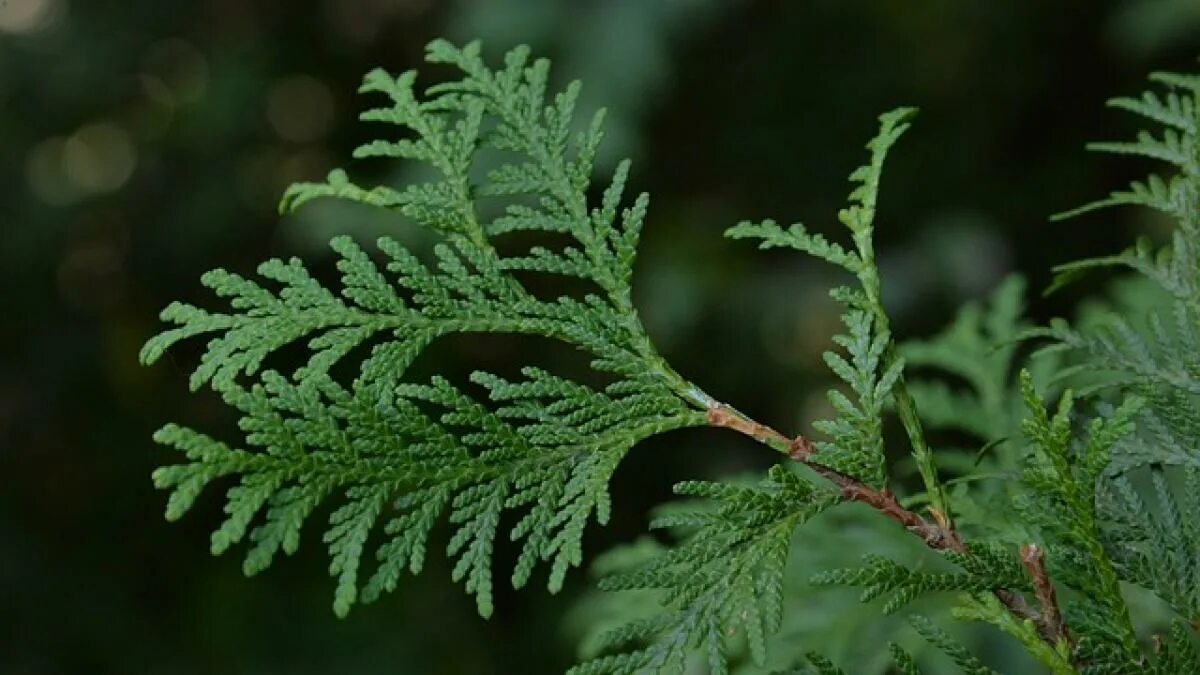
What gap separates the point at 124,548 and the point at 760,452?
4.40ft

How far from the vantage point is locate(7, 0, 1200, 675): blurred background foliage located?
243 centimetres

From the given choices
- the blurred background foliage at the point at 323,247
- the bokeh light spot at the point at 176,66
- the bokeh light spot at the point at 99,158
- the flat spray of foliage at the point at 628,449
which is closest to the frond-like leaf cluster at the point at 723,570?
the flat spray of foliage at the point at 628,449

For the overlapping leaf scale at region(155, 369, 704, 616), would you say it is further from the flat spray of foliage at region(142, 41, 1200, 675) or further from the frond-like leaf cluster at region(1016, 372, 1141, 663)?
the frond-like leaf cluster at region(1016, 372, 1141, 663)

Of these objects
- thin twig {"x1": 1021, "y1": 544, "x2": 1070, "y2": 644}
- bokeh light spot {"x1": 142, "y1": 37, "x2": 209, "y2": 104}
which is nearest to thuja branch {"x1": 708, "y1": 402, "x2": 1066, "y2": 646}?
thin twig {"x1": 1021, "y1": 544, "x2": 1070, "y2": 644}

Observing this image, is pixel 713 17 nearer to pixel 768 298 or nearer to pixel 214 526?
pixel 768 298

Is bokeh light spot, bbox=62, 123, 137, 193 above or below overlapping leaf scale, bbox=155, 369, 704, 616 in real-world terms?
above

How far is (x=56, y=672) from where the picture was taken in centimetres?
252

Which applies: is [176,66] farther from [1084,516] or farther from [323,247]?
[1084,516]

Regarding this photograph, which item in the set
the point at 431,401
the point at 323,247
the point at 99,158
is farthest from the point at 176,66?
the point at 431,401

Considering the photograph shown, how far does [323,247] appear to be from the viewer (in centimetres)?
229

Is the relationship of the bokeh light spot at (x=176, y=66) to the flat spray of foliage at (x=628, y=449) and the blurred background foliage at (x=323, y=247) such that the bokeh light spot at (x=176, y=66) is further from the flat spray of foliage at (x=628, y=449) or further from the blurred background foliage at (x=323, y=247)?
the flat spray of foliage at (x=628, y=449)

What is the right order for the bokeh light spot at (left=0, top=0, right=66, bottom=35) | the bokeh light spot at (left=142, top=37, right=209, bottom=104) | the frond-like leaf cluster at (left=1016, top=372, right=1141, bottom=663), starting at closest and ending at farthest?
the frond-like leaf cluster at (left=1016, top=372, right=1141, bottom=663)
the bokeh light spot at (left=0, top=0, right=66, bottom=35)
the bokeh light spot at (left=142, top=37, right=209, bottom=104)

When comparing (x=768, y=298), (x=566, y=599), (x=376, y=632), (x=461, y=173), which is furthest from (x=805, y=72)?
(x=461, y=173)

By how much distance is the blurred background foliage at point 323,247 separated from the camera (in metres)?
2.43
